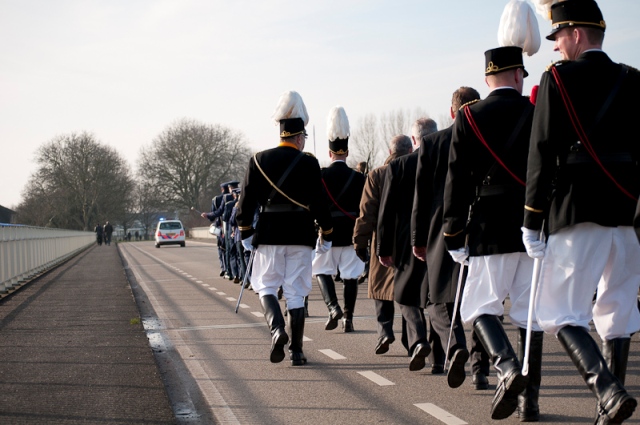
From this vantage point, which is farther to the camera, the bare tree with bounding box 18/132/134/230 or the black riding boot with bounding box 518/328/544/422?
the bare tree with bounding box 18/132/134/230

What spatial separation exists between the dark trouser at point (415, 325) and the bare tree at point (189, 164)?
3166 inches

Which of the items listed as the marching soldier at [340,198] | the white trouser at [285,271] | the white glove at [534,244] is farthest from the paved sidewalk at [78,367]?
the white glove at [534,244]

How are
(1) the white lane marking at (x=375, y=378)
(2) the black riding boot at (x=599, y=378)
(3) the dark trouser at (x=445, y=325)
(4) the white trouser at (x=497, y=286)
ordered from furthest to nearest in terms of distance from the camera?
(1) the white lane marking at (x=375, y=378) → (3) the dark trouser at (x=445, y=325) → (4) the white trouser at (x=497, y=286) → (2) the black riding boot at (x=599, y=378)

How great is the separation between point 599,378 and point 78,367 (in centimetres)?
481

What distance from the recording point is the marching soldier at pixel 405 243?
730cm

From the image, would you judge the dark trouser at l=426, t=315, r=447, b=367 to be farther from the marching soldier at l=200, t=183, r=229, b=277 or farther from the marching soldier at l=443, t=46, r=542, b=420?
the marching soldier at l=200, t=183, r=229, b=277

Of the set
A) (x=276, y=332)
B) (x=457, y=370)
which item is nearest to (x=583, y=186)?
(x=457, y=370)

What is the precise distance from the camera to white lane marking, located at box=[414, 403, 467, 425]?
549 centimetres

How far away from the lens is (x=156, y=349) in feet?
29.7

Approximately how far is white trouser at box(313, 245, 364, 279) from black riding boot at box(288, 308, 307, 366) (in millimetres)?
2648

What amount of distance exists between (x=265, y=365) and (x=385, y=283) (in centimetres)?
133

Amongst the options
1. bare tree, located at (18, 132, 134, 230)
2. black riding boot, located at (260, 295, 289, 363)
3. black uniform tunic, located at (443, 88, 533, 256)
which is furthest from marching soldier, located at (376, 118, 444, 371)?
bare tree, located at (18, 132, 134, 230)

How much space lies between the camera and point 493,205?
546cm

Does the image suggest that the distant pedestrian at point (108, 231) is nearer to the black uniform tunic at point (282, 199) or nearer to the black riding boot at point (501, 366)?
the black uniform tunic at point (282, 199)
